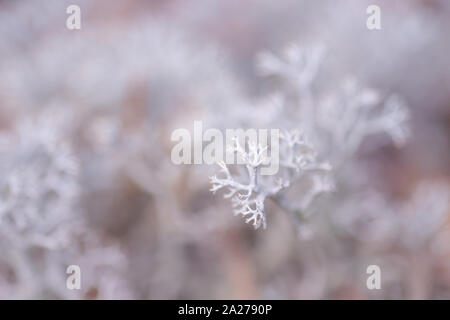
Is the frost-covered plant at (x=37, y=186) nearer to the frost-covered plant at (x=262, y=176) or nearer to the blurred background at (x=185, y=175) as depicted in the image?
the blurred background at (x=185, y=175)

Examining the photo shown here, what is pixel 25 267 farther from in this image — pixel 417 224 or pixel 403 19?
pixel 403 19

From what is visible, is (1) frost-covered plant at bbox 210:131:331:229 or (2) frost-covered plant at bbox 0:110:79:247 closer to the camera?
(1) frost-covered plant at bbox 210:131:331:229

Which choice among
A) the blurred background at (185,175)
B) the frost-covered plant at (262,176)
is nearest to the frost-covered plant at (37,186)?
the blurred background at (185,175)

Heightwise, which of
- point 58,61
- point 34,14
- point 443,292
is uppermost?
point 34,14

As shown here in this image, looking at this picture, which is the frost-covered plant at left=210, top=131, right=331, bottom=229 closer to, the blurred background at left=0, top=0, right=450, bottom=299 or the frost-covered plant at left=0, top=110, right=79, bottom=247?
the blurred background at left=0, top=0, right=450, bottom=299

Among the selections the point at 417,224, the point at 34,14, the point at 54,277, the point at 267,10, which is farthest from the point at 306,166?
the point at 34,14

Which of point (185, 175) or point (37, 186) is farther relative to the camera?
point (185, 175)

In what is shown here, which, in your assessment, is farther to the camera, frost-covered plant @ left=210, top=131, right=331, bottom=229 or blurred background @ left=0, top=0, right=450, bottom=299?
blurred background @ left=0, top=0, right=450, bottom=299

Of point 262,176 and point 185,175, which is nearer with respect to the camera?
point 262,176

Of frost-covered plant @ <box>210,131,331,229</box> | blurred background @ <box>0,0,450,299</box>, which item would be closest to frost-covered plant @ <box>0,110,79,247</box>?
blurred background @ <box>0,0,450,299</box>
